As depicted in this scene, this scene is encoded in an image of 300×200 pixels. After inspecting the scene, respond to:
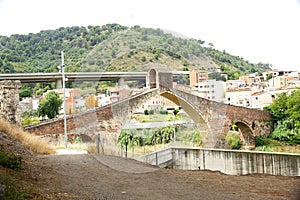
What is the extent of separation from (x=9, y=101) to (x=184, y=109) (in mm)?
4352

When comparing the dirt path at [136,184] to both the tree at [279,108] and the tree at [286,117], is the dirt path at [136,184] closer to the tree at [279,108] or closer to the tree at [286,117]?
the tree at [279,108]

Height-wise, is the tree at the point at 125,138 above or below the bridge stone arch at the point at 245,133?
above

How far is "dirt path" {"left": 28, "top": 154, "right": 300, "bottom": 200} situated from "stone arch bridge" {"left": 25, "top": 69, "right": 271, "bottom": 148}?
Answer: 0.82 meters

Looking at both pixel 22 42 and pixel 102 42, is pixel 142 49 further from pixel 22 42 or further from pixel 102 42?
pixel 22 42

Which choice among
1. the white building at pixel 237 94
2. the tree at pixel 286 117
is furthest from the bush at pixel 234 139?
the white building at pixel 237 94

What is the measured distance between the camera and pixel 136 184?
4316 mm

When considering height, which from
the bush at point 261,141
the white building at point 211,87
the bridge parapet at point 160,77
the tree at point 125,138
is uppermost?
the bridge parapet at point 160,77

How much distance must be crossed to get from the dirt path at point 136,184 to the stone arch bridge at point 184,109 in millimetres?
816

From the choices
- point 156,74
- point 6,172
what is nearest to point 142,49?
point 156,74

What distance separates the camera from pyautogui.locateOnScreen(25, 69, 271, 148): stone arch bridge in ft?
13.3

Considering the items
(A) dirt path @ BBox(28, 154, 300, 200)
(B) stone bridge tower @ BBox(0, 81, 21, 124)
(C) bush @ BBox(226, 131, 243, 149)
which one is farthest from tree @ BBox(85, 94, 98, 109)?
(C) bush @ BBox(226, 131, 243, 149)

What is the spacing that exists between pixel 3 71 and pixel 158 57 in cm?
1236

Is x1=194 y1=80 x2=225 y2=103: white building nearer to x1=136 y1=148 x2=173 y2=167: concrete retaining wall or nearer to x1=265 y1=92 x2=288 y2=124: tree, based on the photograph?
x1=136 y1=148 x2=173 y2=167: concrete retaining wall

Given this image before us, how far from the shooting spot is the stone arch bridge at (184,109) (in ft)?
13.3
